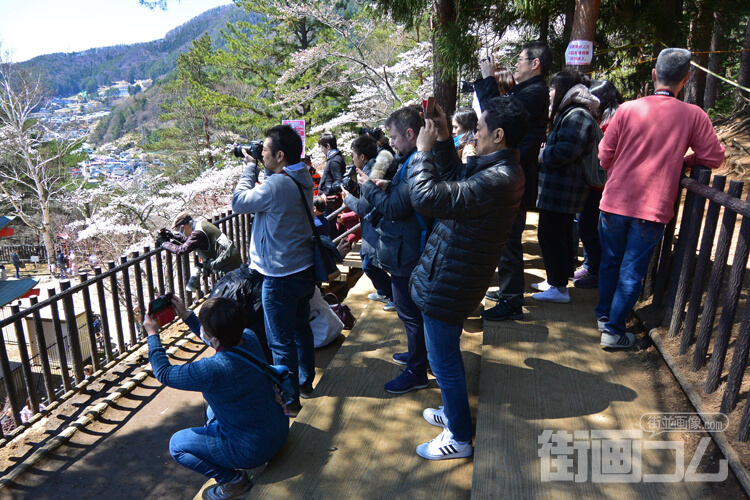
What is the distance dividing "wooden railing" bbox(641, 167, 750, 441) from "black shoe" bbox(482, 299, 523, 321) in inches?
35.0

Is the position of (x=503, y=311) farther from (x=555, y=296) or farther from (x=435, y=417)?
(x=435, y=417)

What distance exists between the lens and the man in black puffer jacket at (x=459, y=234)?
2027 millimetres

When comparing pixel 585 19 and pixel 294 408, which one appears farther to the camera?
pixel 585 19

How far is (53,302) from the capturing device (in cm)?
382

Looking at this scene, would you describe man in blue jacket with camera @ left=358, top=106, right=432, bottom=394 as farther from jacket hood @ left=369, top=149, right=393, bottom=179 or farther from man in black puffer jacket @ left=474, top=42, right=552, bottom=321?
man in black puffer jacket @ left=474, top=42, right=552, bottom=321

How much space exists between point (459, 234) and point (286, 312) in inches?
51.8

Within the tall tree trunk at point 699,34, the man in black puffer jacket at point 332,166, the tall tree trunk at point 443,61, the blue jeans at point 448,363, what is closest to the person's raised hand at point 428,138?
the blue jeans at point 448,363

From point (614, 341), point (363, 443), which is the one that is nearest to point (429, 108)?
point (363, 443)

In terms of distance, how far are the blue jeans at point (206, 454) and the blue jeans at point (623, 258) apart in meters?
2.30

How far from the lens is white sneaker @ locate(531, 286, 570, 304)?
374cm

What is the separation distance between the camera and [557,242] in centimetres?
355

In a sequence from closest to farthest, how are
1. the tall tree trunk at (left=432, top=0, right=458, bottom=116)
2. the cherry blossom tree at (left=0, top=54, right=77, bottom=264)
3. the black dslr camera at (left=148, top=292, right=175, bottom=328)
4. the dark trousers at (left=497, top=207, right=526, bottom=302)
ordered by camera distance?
1. the black dslr camera at (left=148, top=292, right=175, bottom=328)
2. the dark trousers at (left=497, top=207, right=526, bottom=302)
3. the tall tree trunk at (left=432, top=0, right=458, bottom=116)
4. the cherry blossom tree at (left=0, top=54, right=77, bottom=264)

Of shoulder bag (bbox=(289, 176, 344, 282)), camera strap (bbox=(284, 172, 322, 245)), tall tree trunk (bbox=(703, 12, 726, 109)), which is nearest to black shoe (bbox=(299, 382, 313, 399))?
shoulder bag (bbox=(289, 176, 344, 282))

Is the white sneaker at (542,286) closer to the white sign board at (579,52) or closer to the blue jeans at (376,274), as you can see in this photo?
the blue jeans at (376,274)
